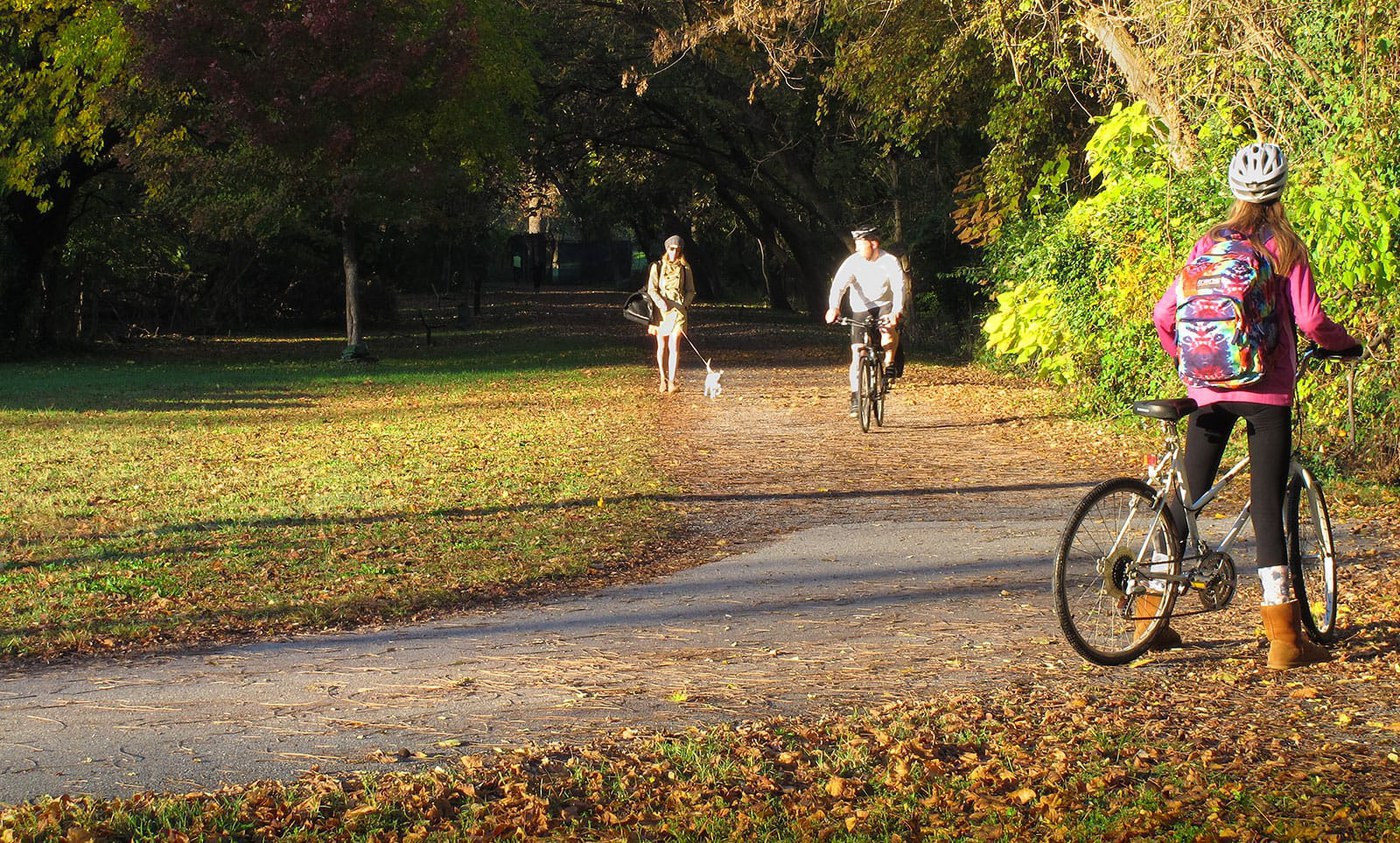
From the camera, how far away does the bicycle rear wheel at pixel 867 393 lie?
15.3m

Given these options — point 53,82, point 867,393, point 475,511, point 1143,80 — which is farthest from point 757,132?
point 475,511

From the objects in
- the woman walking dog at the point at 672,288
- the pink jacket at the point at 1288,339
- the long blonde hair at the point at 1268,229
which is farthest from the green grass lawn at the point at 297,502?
the long blonde hair at the point at 1268,229

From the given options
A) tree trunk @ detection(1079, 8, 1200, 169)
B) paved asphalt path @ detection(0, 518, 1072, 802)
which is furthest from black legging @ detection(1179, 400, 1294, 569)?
tree trunk @ detection(1079, 8, 1200, 169)

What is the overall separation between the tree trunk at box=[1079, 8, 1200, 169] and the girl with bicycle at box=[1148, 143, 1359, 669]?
7.31 metres

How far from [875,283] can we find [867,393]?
1.15m

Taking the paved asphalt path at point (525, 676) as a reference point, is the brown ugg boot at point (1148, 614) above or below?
above

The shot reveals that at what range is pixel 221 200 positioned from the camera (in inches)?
1087

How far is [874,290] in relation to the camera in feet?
52.1

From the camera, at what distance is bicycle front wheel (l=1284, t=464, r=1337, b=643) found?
6.33m

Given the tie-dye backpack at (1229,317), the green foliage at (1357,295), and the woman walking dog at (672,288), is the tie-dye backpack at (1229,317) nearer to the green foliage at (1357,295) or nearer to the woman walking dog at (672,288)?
the green foliage at (1357,295)

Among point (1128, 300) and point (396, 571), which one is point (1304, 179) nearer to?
point (1128, 300)

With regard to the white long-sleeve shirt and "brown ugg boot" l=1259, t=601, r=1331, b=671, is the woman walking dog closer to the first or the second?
the white long-sleeve shirt

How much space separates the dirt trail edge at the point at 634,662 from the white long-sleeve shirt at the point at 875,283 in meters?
4.77

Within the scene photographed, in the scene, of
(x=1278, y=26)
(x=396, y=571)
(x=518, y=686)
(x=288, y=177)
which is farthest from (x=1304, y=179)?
(x=288, y=177)
